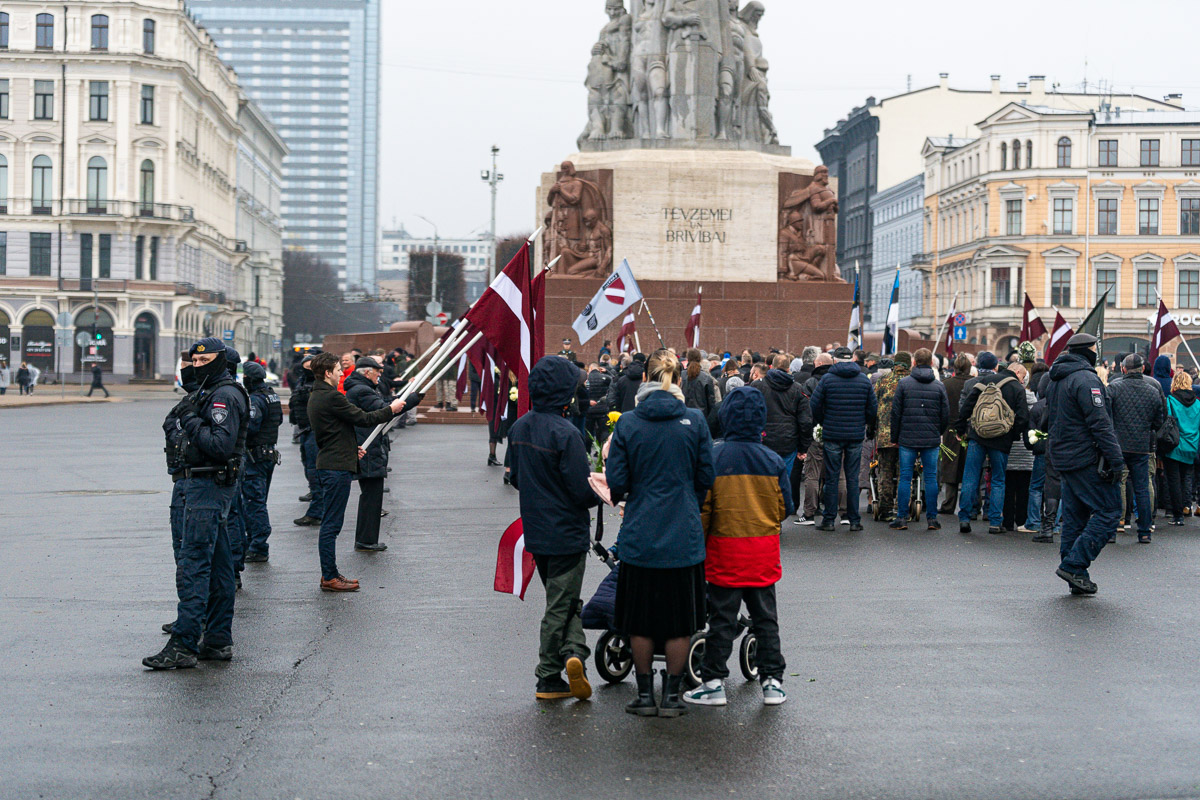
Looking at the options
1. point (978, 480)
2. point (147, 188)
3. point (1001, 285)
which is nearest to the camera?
point (978, 480)

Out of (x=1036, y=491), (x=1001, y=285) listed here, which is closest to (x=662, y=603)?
(x=1036, y=491)

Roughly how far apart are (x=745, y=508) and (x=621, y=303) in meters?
11.2

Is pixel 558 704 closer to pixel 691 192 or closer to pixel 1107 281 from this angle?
pixel 691 192

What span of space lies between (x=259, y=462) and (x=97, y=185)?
227ft

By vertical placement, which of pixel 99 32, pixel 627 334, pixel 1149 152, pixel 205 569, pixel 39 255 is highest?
pixel 99 32

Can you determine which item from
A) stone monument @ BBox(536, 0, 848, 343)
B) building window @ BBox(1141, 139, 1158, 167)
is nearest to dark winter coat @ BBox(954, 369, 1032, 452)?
stone monument @ BBox(536, 0, 848, 343)

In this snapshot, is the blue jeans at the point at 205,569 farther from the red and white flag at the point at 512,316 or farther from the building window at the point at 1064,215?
the building window at the point at 1064,215

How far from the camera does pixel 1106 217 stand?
78.3 m

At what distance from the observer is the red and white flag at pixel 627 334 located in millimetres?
20562

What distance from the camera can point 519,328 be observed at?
921 centimetres

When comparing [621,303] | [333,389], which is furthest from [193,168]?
[333,389]

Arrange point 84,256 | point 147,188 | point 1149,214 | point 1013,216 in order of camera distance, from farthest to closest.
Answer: point 1013,216, point 1149,214, point 147,188, point 84,256

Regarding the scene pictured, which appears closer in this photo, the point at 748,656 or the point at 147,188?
the point at 748,656

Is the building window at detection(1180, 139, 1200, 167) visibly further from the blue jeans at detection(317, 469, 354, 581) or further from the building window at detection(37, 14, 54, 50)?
the blue jeans at detection(317, 469, 354, 581)
